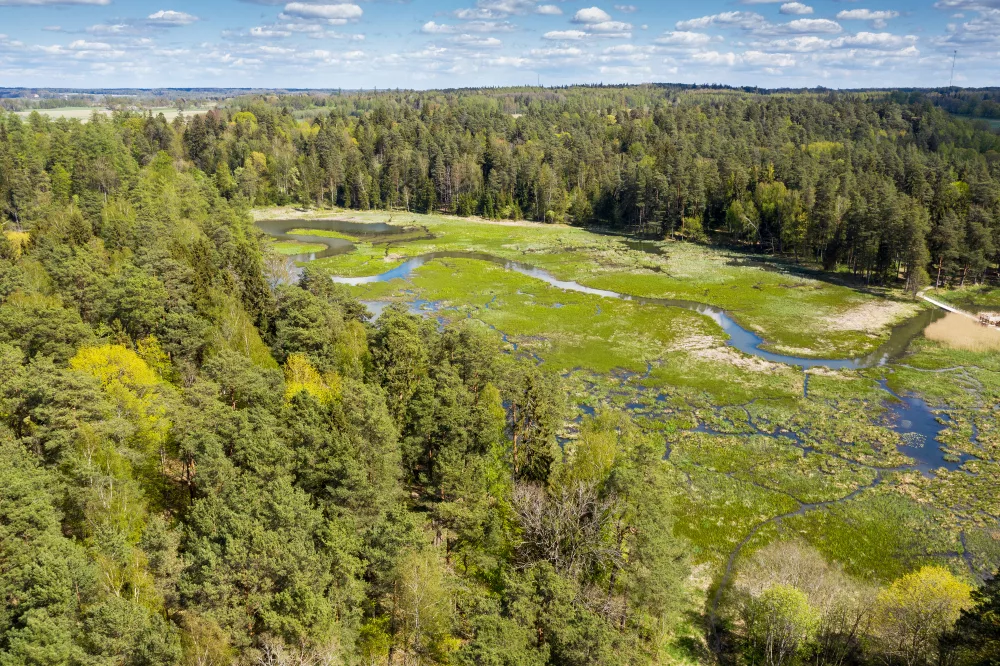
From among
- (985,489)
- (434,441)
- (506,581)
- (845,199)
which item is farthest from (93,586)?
(845,199)

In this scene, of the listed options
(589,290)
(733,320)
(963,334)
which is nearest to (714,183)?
(589,290)

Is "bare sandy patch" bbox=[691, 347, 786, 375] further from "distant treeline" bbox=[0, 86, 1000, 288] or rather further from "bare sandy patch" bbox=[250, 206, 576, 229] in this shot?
"bare sandy patch" bbox=[250, 206, 576, 229]

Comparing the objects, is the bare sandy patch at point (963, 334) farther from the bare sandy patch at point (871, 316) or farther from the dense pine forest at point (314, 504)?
the dense pine forest at point (314, 504)

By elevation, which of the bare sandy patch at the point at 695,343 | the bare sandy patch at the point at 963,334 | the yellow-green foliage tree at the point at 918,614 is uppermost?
the bare sandy patch at the point at 963,334

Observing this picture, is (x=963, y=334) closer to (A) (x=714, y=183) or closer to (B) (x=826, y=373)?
(B) (x=826, y=373)

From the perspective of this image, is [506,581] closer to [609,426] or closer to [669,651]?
[669,651]

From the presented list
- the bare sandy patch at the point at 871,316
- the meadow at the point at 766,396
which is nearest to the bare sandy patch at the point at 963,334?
the meadow at the point at 766,396

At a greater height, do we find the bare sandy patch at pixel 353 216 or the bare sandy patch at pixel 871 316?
the bare sandy patch at pixel 353 216
